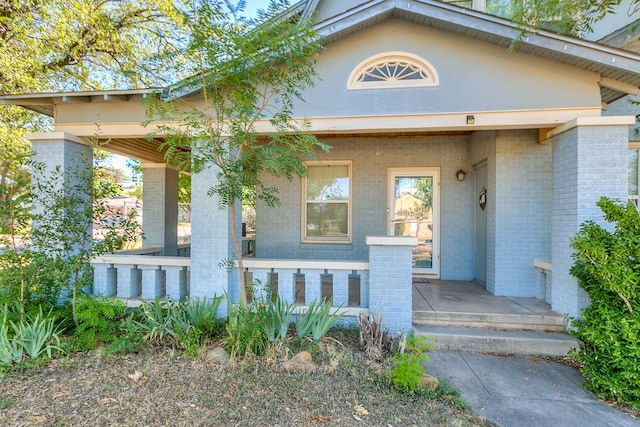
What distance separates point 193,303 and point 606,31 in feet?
28.7

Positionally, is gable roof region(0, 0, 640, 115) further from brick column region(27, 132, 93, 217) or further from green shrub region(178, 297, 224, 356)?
green shrub region(178, 297, 224, 356)

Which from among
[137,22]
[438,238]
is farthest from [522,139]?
[137,22]

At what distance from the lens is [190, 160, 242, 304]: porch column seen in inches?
166

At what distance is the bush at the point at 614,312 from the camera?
2736mm

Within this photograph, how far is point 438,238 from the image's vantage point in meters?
6.09

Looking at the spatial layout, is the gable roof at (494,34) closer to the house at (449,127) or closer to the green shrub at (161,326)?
the house at (449,127)

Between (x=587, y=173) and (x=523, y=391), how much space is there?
276 centimetres

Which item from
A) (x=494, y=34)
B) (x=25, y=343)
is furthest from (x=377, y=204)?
(x=25, y=343)

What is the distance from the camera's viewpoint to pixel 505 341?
3699mm

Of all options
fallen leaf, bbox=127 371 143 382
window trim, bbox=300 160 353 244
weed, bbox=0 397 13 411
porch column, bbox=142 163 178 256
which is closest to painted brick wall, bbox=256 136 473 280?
window trim, bbox=300 160 353 244

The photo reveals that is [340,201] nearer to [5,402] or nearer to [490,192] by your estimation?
[490,192]

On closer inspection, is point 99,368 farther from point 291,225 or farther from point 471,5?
point 471,5

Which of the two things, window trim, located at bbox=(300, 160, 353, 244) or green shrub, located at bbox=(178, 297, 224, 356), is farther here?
window trim, located at bbox=(300, 160, 353, 244)

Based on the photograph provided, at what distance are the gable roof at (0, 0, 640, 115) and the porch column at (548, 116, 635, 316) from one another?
1.93 feet
